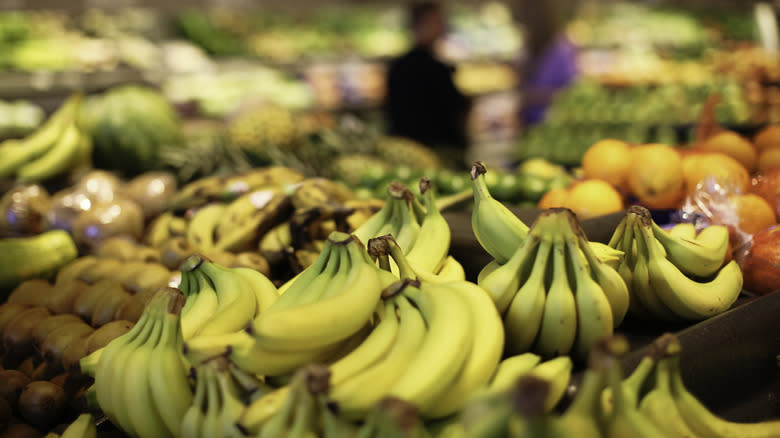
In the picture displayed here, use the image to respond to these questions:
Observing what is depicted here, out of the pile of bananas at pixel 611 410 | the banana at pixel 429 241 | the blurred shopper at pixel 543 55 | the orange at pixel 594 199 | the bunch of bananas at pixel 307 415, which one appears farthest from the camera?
the blurred shopper at pixel 543 55

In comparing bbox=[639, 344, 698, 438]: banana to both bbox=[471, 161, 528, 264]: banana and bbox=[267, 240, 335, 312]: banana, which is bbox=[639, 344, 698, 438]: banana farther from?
bbox=[267, 240, 335, 312]: banana

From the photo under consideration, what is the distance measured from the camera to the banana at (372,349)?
913mm

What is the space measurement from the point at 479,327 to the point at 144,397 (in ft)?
1.90

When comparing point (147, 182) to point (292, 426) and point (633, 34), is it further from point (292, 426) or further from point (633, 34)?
point (633, 34)

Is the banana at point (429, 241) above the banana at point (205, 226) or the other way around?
above

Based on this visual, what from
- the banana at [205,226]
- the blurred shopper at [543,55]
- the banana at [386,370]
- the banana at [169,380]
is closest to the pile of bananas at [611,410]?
the banana at [386,370]

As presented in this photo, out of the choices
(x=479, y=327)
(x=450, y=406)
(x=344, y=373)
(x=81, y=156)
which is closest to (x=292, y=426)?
(x=344, y=373)

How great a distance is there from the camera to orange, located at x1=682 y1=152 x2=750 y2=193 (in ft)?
6.01

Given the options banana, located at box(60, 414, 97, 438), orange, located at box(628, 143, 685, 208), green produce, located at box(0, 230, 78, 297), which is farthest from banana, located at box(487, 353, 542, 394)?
green produce, located at box(0, 230, 78, 297)

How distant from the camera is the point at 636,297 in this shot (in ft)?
4.32

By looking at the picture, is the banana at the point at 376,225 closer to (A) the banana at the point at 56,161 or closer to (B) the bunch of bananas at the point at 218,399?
(B) the bunch of bananas at the point at 218,399

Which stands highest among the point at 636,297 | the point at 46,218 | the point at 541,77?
the point at 636,297

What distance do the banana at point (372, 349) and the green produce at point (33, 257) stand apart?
1.54 meters

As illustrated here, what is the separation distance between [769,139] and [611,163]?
0.75 metres
